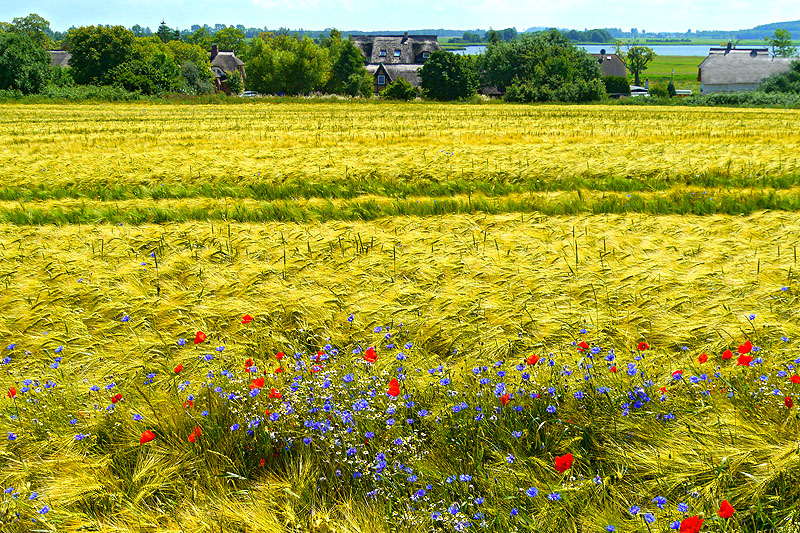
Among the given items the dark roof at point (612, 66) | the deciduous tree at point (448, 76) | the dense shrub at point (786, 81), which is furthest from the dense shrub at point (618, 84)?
the deciduous tree at point (448, 76)

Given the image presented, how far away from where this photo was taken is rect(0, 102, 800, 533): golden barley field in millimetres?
2614

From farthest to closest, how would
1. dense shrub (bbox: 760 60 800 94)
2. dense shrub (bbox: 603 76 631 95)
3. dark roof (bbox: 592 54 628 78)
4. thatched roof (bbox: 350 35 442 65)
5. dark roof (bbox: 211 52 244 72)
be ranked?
dark roof (bbox: 592 54 628 78) < dark roof (bbox: 211 52 244 72) < thatched roof (bbox: 350 35 442 65) < dense shrub (bbox: 603 76 631 95) < dense shrub (bbox: 760 60 800 94)

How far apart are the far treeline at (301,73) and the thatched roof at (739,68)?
8.63m

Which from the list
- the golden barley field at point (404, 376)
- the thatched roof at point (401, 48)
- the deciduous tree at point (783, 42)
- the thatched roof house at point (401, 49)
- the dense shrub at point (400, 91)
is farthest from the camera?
the thatched roof at point (401, 48)

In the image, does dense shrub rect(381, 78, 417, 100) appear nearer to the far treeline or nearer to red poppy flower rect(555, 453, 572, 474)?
the far treeline

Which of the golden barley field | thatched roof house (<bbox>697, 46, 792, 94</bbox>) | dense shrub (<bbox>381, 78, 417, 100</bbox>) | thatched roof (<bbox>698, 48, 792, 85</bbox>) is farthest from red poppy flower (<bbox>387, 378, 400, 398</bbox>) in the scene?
thatched roof (<bbox>698, 48, 792, 85</bbox>)

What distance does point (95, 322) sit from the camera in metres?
4.39

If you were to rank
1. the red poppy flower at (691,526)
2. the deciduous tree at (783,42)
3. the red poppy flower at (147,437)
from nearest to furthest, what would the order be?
the red poppy flower at (691,526)
the red poppy flower at (147,437)
the deciduous tree at (783,42)

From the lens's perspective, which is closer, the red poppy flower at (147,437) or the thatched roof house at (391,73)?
the red poppy flower at (147,437)

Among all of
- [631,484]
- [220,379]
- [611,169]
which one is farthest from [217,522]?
[611,169]

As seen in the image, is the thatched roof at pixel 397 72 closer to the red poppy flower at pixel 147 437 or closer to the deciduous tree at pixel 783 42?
the deciduous tree at pixel 783 42

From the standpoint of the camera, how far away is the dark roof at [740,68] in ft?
261

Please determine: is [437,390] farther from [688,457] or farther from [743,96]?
[743,96]

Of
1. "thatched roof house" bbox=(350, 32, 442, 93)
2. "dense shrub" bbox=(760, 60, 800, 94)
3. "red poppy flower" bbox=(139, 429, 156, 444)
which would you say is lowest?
"red poppy flower" bbox=(139, 429, 156, 444)
